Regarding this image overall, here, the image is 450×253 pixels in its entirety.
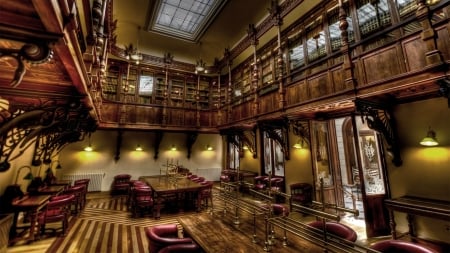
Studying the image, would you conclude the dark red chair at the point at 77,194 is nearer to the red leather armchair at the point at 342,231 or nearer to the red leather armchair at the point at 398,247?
the red leather armchair at the point at 342,231

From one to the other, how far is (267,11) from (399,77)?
430 centimetres

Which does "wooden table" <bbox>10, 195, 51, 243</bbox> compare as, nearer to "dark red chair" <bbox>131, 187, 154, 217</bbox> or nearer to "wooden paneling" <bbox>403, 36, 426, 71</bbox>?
"dark red chair" <bbox>131, 187, 154, 217</bbox>

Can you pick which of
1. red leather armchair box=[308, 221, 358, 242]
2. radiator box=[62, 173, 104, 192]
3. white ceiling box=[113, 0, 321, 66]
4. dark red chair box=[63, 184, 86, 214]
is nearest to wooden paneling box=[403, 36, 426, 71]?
red leather armchair box=[308, 221, 358, 242]

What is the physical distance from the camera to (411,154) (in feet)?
11.3

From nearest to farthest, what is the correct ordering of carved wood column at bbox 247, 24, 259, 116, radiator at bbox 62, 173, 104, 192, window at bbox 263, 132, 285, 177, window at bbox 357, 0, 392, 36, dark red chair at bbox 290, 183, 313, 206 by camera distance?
window at bbox 357, 0, 392, 36 < dark red chair at bbox 290, 183, 313, 206 < carved wood column at bbox 247, 24, 259, 116 < window at bbox 263, 132, 285, 177 < radiator at bbox 62, 173, 104, 192

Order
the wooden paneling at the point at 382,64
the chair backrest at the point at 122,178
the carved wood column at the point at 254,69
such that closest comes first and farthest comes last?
the wooden paneling at the point at 382,64
the carved wood column at the point at 254,69
the chair backrest at the point at 122,178

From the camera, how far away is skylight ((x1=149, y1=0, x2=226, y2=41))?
5664 mm

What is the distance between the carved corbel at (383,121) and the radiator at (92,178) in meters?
8.41

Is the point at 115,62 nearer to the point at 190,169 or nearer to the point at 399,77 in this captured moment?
the point at 190,169

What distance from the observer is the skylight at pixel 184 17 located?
566 centimetres

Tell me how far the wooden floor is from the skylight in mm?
5752

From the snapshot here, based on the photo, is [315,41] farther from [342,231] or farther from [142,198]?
[142,198]

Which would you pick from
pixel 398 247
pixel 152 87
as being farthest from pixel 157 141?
pixel 398 247

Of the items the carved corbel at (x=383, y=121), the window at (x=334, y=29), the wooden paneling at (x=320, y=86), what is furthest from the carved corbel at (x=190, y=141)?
the carved corbel at (x=383, y=121)
